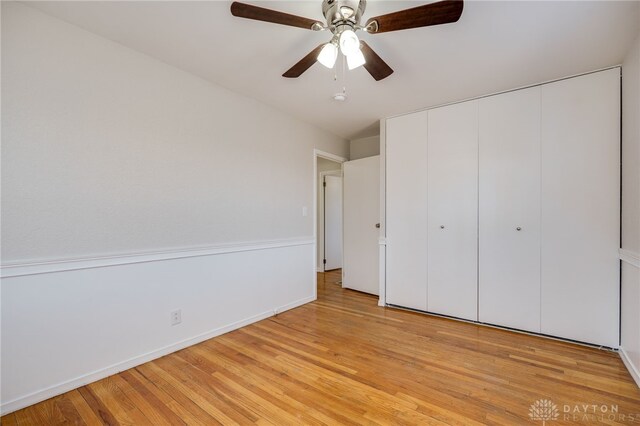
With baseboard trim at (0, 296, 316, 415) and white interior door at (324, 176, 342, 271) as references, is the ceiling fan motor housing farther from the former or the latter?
white interior door at (324, 176, 342, 271)

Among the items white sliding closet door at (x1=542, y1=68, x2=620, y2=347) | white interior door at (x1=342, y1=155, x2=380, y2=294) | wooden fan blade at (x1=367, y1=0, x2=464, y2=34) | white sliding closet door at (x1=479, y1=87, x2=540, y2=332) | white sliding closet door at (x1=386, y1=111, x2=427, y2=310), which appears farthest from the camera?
white interior door at (x1=342, y1=155, x2=380, y2=294)

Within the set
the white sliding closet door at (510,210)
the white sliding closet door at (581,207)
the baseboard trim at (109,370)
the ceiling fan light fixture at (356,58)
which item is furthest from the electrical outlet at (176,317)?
the white sliding closet door at (581,207)

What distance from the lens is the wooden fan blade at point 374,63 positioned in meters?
1.68

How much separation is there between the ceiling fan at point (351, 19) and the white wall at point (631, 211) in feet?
5.66

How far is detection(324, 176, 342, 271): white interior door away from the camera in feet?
18.5

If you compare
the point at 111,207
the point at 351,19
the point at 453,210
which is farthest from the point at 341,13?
the point at 453,210

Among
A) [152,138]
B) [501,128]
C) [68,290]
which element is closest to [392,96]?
[501,128]

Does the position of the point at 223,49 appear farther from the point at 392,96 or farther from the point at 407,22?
the point at 392,96

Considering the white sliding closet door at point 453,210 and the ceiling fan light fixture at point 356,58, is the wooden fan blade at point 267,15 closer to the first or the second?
the ceiling fan light fixture at point 356,58

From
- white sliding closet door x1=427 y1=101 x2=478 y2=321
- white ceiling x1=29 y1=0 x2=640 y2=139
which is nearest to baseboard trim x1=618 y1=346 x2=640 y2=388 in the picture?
white sliding closet door x1=427 y1=101 x2=478 y2=321

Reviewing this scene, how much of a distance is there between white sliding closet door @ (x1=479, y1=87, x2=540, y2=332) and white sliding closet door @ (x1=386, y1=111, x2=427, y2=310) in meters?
0.60

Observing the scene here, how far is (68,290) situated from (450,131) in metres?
3.59

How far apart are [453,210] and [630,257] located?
52.8 inches

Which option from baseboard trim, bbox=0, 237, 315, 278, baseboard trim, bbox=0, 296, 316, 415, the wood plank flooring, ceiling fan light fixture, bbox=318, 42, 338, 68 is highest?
ceiling fan light fixture, bbox=318, 42, 338, 68
